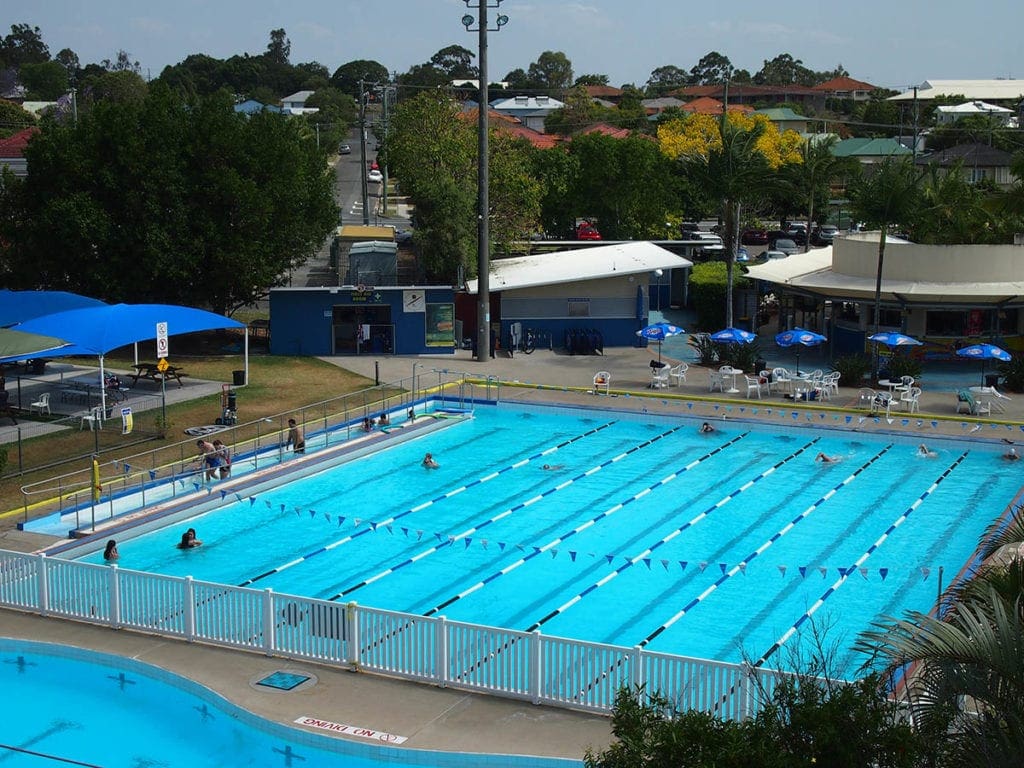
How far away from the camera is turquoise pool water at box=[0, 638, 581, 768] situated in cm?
1254

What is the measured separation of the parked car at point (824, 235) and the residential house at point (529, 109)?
231 ft

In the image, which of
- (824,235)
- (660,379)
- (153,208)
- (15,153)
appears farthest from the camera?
(15,153)

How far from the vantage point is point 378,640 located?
14.2 metres

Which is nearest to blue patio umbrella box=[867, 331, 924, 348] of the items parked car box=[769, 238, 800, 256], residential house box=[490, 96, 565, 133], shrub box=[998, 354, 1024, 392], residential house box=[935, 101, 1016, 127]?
shrub box=[998, 354, 1024, 392]

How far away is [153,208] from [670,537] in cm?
2159

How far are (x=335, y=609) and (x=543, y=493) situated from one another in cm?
1100

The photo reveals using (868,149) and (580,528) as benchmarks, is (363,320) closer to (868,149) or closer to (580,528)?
(580,528)

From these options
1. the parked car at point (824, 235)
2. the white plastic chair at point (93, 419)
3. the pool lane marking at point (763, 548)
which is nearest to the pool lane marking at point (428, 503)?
the pool lane marking at point (763, 548)

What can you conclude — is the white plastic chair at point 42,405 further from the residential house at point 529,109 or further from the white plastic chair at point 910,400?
the residential house at point 529,109

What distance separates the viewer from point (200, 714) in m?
13.8

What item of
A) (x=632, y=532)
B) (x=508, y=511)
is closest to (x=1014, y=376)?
(x=632, y=532)

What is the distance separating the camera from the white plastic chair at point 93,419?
26984mm

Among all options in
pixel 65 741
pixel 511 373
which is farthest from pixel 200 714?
pixel 511 373

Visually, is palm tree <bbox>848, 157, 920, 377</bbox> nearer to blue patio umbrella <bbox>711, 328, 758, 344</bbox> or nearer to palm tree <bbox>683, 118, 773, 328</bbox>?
blue patio umbrella <bbox>711, 328, 758, 344</bbox>
